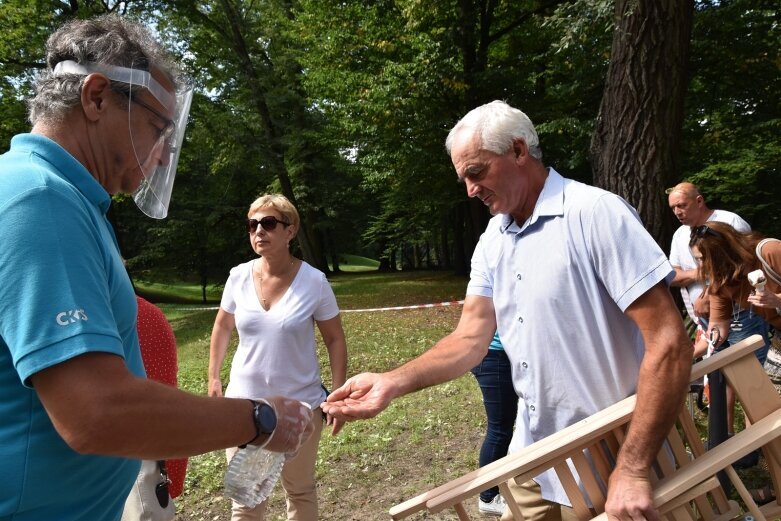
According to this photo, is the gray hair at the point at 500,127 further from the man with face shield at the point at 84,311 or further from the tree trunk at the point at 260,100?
the tree trunk at the point at 260,100

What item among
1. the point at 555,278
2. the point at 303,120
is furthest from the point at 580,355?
the point at 303,120

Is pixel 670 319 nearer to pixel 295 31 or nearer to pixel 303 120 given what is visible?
pixel 295 31

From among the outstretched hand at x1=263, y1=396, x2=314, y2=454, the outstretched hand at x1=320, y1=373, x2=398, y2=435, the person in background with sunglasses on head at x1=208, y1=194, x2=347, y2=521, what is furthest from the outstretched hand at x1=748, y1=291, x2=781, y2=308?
the outstretched hand at x1=263, y1=396, x2=314, y2=454

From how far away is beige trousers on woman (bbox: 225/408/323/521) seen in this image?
11.0 ft

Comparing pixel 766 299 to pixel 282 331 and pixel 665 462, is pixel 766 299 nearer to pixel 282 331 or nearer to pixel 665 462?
pixel 665 462

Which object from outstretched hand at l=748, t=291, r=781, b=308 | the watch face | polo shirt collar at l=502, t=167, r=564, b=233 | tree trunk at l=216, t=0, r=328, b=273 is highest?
tree trunk at l=216, t=0, r=328, b=273

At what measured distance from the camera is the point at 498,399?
3922 millimetres

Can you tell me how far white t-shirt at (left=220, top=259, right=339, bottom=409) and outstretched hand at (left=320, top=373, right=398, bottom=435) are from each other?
1.23 meters

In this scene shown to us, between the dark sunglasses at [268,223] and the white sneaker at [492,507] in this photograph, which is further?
the white sneaker at [492,507]

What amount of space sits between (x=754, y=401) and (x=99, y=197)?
2010 mm

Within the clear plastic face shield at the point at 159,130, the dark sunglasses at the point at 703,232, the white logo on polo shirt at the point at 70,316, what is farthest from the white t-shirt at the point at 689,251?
the white logo on polo shirt at the point at 70,316

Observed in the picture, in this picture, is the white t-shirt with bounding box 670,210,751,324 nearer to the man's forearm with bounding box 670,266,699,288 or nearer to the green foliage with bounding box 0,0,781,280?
the man's forearm with bounding box 670,266,699,288

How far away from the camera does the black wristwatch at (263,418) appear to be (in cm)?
142

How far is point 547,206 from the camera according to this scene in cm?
206
